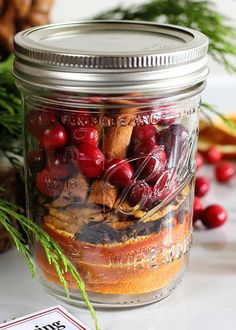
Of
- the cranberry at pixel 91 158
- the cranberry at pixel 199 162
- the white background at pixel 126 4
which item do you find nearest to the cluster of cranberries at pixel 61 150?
the cranberry at pixel 91 158

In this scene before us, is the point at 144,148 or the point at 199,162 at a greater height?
the point at 144,148

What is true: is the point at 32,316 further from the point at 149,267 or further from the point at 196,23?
the point at 196,23

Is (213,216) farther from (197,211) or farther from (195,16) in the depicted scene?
(195,16)

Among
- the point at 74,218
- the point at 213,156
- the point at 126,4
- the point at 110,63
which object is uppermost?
the point at 110,63

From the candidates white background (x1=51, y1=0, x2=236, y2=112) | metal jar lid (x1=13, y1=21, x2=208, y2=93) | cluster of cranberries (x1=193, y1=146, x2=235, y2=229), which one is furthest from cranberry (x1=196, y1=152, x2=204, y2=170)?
metal jar lid (x1=13, y1=21, x2=208, y2=93)

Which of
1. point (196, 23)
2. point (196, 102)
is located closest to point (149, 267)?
point (196, 102)

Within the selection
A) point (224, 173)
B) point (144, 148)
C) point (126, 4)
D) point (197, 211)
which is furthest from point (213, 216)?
point (126, 4)

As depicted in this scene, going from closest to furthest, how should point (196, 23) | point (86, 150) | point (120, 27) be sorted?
point (86, 150), point (120, 27), point (196, 23)
